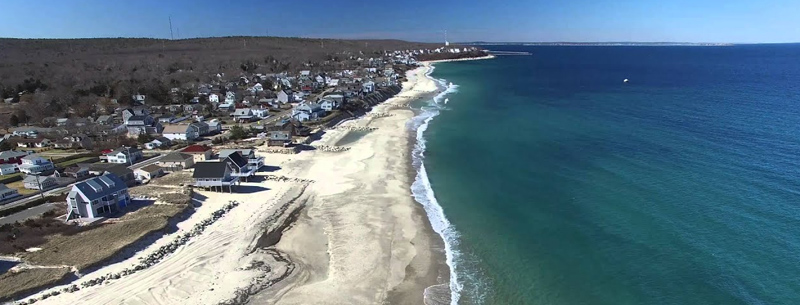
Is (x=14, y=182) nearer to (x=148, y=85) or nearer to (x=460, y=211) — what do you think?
(x=460, y=211)

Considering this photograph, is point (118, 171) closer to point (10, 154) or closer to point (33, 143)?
point (10, 154)

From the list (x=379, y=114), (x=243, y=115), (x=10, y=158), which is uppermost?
(x=243, y=115)

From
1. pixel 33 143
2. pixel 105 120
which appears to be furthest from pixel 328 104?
pixel 33 143

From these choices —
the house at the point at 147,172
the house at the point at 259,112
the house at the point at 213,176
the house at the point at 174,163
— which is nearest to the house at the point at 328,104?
the house at the point at 259,112

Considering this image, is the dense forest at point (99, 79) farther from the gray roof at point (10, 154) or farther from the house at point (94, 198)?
the house at point (94, 198)

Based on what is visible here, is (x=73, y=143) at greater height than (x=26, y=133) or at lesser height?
lesser

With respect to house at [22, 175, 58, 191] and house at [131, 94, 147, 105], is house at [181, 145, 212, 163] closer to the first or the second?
house at [22, 175, 58, 191]
